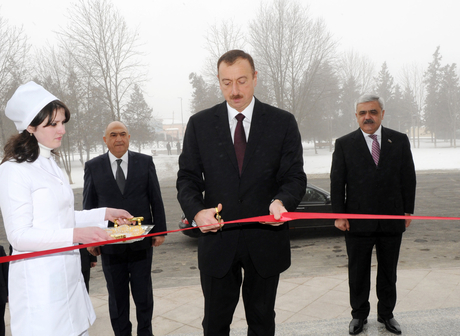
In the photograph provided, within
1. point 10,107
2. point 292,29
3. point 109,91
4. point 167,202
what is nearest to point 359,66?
point 292,29

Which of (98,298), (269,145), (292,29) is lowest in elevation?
(98,298)

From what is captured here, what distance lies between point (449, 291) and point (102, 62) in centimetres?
2757

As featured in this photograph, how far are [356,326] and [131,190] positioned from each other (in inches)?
100.0

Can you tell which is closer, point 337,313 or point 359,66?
point 337,313

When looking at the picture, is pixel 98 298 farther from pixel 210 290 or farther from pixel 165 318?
pixel 210 290

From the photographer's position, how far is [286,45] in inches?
1140

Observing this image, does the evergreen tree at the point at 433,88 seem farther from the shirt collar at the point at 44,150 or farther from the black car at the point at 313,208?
the shirt collar at the point at 44,150

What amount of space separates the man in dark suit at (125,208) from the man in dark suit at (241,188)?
1320 millimetres

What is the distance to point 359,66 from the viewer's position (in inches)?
2021

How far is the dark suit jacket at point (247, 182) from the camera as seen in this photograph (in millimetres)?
2377

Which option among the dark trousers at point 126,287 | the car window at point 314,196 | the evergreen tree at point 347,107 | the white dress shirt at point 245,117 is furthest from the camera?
the evergreen tree at point 347,107

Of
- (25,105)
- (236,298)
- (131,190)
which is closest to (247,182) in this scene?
(236,298)

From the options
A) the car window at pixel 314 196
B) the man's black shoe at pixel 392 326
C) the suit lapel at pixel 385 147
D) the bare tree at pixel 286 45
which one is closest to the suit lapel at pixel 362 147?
the suit lapel at pixel 385 147

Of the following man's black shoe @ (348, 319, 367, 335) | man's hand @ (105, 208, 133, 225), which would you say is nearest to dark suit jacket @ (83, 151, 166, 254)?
man's hand @ (105, 208, 133, 225)
